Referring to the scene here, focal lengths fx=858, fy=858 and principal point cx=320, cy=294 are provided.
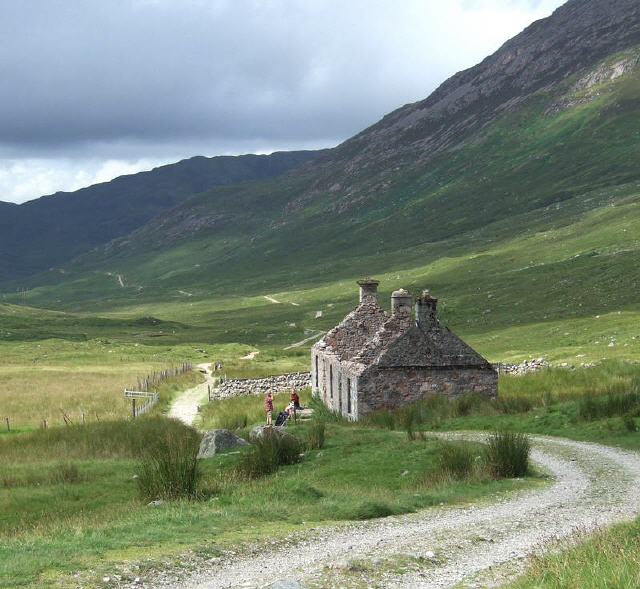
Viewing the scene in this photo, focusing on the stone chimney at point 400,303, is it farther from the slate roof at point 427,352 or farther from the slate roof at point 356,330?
the slate roof at point 356,330

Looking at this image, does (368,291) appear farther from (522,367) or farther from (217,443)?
(217,443)

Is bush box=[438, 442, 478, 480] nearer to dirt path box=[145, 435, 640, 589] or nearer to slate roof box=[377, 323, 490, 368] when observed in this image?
dirt path box=[145, 435, 640, 589]

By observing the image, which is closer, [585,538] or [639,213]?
[585,538]

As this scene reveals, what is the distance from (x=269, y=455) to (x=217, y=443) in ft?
15.5

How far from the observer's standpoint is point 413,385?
138ft

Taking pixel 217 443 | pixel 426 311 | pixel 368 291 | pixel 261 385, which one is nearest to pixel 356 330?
pixel 368 291

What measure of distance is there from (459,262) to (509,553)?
162927 mm

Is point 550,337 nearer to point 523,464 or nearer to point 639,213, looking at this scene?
point 523,464

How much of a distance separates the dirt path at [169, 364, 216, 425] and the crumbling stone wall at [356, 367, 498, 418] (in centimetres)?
1063

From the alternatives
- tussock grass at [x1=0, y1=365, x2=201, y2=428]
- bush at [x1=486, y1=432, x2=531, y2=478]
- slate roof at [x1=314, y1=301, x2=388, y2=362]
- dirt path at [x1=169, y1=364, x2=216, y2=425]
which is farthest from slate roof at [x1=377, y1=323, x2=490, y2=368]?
bush at [x1=486, y1=432, x2=531, y2=478]

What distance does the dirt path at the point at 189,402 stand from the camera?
50.3 metres

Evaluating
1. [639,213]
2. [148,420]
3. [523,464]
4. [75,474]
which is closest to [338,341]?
[148,420]

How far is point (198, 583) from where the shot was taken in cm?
1381

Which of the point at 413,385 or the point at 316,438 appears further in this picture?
the point at 413,385
